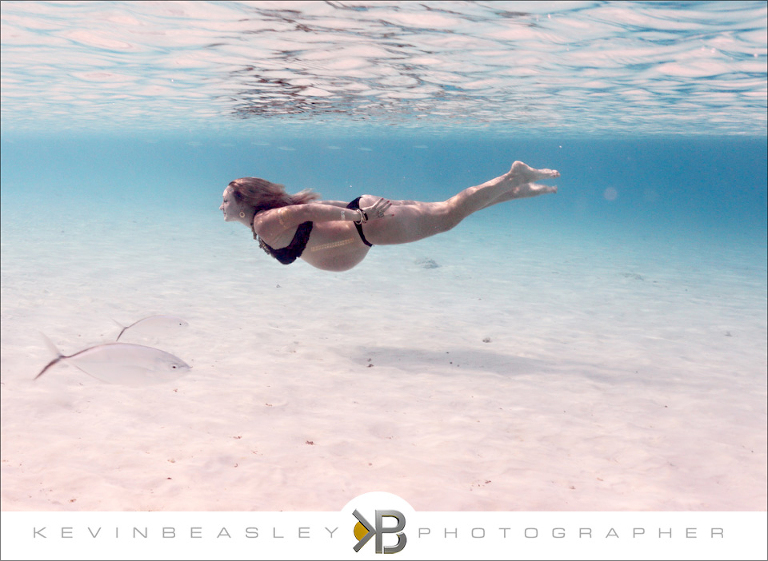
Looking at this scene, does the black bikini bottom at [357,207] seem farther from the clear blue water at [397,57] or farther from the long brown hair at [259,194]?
the clear blue water at [397,57]

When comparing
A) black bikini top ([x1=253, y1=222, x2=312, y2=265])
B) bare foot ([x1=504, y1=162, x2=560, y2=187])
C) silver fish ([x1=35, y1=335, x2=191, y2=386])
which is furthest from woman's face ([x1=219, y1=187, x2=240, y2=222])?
bare foot ([x1=504, y1=162, x2=560, y2=187])

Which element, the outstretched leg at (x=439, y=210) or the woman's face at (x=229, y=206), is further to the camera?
the outstretched leg at (x=439, y=210)

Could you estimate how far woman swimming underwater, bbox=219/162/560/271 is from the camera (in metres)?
6.29

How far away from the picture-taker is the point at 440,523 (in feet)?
12.9

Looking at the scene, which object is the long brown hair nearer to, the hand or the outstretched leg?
the hand

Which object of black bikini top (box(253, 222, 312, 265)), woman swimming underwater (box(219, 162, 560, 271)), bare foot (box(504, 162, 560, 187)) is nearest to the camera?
woman swimming underwater (box(219, 162, 560, 271))

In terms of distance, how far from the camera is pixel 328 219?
249 inches

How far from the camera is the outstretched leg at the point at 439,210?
6781 mm

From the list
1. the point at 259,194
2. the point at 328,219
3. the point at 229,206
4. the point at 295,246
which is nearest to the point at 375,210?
the point at 328,219

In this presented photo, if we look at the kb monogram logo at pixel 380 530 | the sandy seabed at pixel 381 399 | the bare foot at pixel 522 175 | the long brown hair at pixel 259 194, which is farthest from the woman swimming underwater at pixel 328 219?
the kb monogram logo at pixel 380 530

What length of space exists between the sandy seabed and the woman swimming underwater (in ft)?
7.19

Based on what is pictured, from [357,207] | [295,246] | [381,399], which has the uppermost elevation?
[357,207]

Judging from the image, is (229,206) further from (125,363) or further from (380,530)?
(380,530)

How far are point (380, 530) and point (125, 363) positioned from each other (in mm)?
2365
